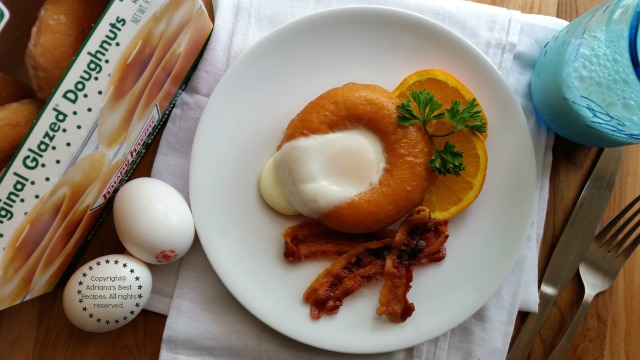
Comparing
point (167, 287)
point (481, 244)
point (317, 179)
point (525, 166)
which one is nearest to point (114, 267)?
point (167, 287)

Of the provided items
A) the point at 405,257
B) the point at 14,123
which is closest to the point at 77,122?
the point at 14,123

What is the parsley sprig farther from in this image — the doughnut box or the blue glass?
the doughnut box

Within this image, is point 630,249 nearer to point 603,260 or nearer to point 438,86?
point 603,260

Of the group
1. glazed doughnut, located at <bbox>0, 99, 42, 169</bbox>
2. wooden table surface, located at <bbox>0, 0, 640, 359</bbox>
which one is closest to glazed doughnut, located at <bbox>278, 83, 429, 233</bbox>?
wooden table surface, located at <bbox>0, 0, 640, 359</bbox>

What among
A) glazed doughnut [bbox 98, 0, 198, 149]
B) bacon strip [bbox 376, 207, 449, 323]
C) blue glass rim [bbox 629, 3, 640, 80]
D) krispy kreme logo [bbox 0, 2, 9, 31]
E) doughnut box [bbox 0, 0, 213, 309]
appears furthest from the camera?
bacon strip [bbox 376, 207, 449, 323]

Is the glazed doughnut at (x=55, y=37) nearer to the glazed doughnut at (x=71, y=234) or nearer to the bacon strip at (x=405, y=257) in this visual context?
the glazed doughnut at (x=71, y=234)

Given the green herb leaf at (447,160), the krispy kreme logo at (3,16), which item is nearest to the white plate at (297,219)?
the green herb leaf at (447,160)

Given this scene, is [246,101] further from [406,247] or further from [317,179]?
[406,247]
